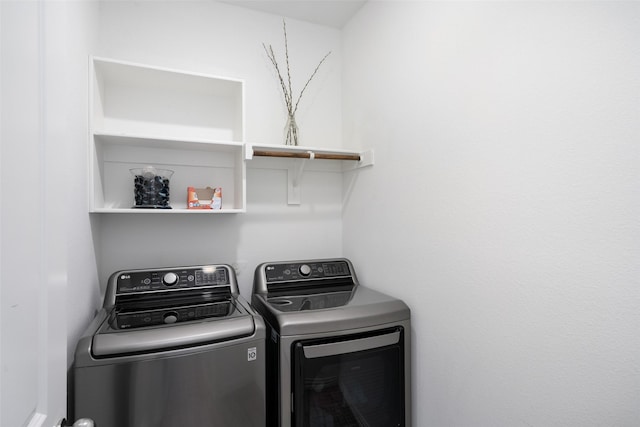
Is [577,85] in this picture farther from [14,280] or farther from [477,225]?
[14,280]

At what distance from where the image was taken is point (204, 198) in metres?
1.80

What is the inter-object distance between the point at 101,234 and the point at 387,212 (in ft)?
4.93

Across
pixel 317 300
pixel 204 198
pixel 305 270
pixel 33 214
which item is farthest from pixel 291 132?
pixel 33 214

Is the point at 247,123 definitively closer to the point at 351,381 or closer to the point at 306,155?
the point at 306,155

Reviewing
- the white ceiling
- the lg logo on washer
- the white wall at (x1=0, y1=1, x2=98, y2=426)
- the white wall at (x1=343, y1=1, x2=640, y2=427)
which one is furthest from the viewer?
the white ceiling

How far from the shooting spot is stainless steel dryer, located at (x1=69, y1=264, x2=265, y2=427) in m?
1.01

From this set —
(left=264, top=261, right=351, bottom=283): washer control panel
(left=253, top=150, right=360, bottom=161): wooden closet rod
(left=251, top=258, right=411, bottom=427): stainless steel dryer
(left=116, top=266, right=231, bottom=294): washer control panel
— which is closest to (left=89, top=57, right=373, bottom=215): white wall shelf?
(left=253, top=150, right=360, bottom=161): wooden closet rod

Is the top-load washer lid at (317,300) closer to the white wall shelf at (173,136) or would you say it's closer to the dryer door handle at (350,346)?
the dryer door handle at (350,346)

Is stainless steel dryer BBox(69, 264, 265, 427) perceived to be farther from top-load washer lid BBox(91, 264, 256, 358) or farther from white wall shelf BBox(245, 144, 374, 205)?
white wall shelf BBox(245, 144, 374, 205)

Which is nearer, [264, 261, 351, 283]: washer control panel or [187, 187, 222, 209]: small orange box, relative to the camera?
[187, 187, 222, 209]: small orange box

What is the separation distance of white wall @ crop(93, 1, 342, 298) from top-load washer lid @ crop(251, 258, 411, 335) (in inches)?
9.2

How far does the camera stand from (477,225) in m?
1.17

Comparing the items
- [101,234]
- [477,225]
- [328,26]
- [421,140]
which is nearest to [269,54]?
[328,26]

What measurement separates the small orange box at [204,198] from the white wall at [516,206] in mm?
918
